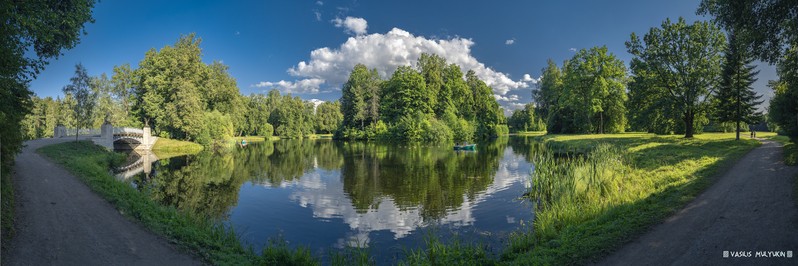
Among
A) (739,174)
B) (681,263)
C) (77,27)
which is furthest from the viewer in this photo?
(77,27)

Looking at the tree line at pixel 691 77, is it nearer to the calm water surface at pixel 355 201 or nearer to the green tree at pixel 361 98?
the calm water surface at pixel 355 201

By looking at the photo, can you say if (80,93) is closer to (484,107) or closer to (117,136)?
(117,136)

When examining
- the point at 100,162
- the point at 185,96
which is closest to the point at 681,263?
the point at 100,162

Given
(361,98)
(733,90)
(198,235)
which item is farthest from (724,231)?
(361,98)

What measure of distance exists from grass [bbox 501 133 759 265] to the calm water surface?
4.96ft

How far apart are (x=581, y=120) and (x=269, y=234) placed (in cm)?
5654

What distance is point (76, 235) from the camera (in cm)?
880

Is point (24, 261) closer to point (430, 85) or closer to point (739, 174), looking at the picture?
point (739, 174)

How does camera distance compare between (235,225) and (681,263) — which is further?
(235,225)

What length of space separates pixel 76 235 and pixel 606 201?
16.0 m

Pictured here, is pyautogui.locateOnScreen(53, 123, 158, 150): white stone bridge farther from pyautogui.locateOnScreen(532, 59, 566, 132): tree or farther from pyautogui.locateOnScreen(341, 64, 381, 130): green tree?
pyautogui.locateOnScreen(532, 59, 566, 132): tree

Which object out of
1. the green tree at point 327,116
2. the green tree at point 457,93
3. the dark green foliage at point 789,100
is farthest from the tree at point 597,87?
the green tree at point 327,116

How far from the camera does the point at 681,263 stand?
6.41 meters

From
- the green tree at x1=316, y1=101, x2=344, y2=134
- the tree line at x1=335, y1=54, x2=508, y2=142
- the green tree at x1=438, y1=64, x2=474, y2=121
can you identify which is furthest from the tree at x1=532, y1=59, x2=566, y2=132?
the green tree at x1=316, y1=101, x2=344, y2=134
